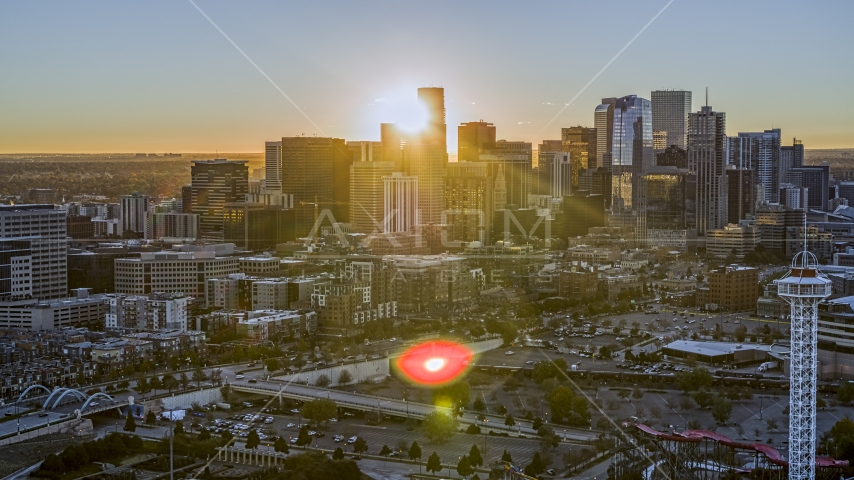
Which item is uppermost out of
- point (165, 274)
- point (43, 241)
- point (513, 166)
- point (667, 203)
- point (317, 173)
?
point (513, 166)

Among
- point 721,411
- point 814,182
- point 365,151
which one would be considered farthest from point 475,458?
point 814,182

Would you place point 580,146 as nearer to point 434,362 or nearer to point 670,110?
point 670,110

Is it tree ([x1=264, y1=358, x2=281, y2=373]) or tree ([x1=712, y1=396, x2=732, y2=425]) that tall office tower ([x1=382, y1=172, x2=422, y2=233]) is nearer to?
tree ([x1=264, y1=358, x2=281, y2=373])

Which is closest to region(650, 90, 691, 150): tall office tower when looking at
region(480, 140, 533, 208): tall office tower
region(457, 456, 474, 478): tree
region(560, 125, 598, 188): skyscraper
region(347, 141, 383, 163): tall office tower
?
region(560, 125, 598, 188): skyscraper

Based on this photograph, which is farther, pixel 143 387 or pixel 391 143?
pixel 391 143

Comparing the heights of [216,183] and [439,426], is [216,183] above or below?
above

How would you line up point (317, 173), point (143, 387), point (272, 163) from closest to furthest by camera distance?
point (143, 387)
point (317, 173)
point (272, 163)
